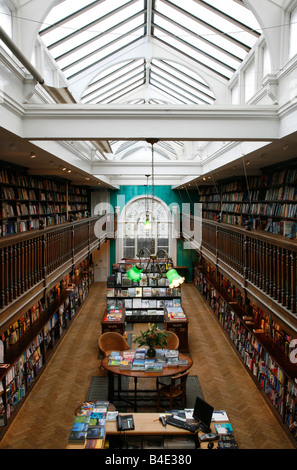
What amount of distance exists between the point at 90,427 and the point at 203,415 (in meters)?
1.42

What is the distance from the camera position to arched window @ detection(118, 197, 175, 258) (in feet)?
53.9

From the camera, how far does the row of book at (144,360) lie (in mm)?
5948

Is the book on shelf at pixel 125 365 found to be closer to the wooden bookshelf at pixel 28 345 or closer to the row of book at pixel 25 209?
the wooden bookshelf at pixel 28 345

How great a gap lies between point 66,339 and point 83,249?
2.37 metres

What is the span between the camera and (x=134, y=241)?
16.7m

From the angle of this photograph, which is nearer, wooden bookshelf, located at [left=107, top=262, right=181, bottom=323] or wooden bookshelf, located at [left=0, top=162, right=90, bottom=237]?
wooden bookshelf, located at [left=0, top=162, right=90, bottom=237]

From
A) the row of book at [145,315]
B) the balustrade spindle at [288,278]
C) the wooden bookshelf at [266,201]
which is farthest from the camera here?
the row of book at [145,315]

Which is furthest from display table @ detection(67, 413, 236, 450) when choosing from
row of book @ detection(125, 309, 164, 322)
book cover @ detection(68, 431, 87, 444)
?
row of book @ detection(125, 309, 164, 322)

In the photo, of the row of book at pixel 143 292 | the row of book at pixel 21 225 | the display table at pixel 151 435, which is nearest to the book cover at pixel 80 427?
the display table at pixel 151 435

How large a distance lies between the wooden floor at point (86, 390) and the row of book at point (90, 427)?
2.47 ft

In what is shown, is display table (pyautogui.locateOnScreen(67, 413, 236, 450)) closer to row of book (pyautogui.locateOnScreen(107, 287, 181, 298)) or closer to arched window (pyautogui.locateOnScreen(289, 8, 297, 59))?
arched window (pyautogui.locateOnScreen(289, 8, 297, 59))

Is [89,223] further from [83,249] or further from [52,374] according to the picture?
[52,374]

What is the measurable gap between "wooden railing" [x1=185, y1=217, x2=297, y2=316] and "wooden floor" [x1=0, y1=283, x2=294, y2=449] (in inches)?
84.2

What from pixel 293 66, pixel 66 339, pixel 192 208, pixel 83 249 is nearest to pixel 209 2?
pixel 293 66
